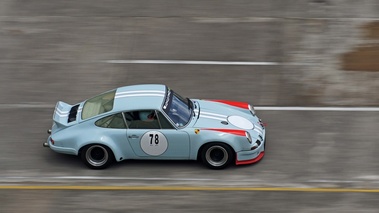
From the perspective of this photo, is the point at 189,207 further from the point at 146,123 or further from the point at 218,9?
the point at 218,9

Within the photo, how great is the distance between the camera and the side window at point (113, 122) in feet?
40.6

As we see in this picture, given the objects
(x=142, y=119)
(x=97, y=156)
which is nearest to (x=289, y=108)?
(x=142, y=119)

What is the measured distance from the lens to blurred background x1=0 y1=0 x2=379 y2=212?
38.5 ft

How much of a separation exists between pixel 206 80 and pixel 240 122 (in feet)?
11.3

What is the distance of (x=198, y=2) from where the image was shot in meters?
19.5

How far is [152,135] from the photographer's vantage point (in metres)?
12.3

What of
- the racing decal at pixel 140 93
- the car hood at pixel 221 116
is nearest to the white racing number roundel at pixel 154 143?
the car hood at pixel 221 116

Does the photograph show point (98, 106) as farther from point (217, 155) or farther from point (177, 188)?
point (217, 155)

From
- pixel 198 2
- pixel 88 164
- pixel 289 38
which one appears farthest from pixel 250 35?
pixel 88 164

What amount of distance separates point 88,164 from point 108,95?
1381 mm

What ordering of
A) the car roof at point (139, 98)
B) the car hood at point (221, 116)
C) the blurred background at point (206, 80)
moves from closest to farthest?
the blurred background at point (206, 80) → the car roof at point (139, 98) → the car hood at point (221, 116)

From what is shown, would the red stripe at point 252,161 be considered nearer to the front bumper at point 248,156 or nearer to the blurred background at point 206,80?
the front bumper at point 248,156

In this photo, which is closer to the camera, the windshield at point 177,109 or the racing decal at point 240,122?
the windshield at point 177,109

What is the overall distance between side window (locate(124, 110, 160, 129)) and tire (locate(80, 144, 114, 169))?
0.65m
